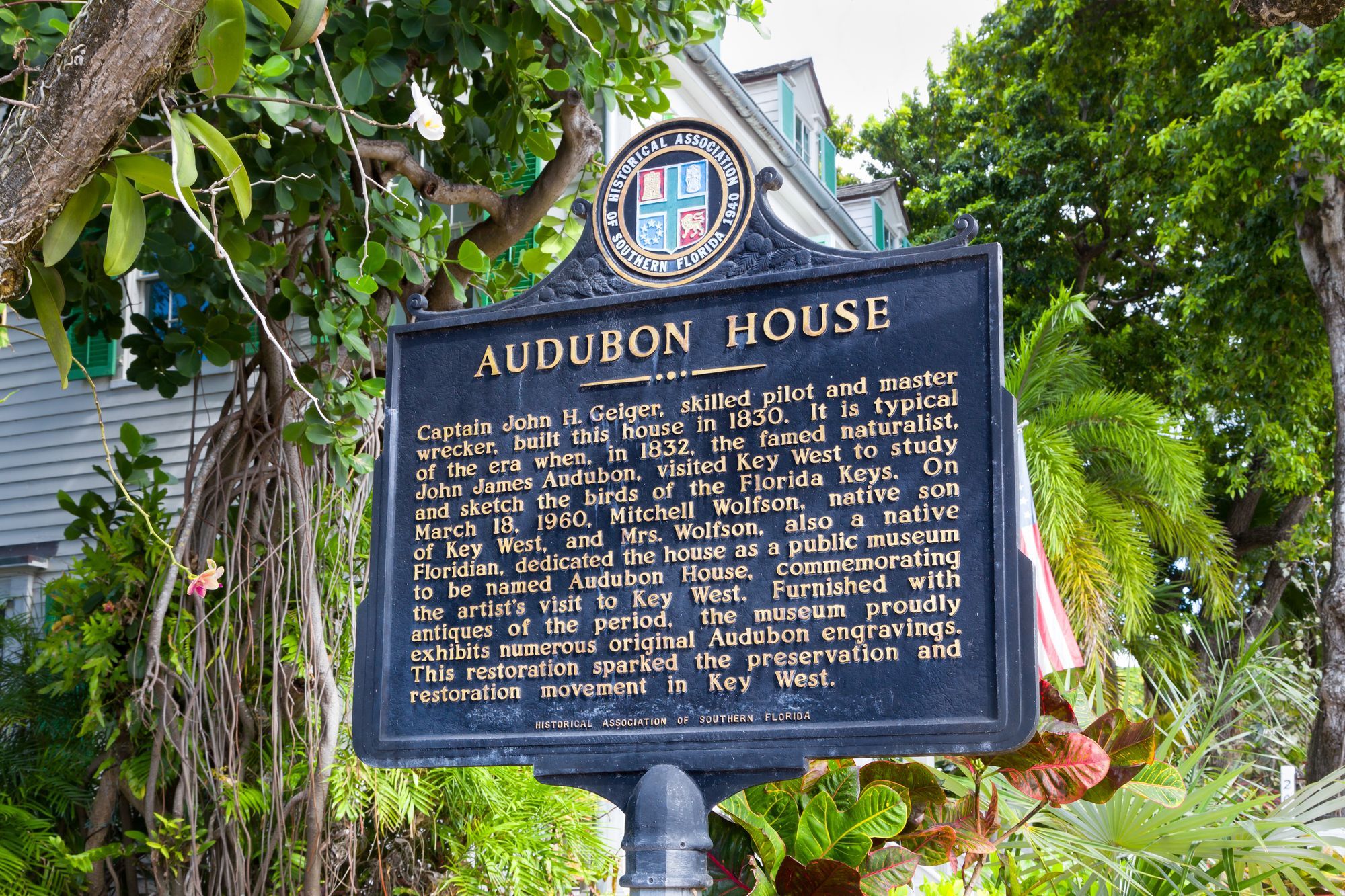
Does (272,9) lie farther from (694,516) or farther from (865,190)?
(865,190)

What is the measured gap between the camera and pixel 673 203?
13.7 feet

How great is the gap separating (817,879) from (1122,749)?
1.45 metres

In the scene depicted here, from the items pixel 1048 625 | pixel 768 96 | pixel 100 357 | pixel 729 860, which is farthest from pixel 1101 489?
pixel 100 357

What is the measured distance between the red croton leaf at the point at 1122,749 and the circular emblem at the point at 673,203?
8.76 feet

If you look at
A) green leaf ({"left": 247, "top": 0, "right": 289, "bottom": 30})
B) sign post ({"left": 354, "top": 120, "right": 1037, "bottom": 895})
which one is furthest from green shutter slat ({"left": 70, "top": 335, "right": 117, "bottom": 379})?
green leaf ({"left": 247, "top": 0, "right": 289, "bottom": 30})

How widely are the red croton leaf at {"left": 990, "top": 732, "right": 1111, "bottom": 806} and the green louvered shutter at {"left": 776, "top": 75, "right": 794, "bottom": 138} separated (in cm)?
1228

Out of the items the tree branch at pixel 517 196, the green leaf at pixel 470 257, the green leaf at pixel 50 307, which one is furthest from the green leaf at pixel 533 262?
the green leaf at pixel 50 307

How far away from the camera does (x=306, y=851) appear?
6262 mm

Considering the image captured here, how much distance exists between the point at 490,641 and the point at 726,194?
5.44 feet

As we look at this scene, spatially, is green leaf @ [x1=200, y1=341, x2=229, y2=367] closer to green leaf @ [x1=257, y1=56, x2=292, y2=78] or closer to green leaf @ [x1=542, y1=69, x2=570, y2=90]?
green leaf @ [x1=257, y1=56, x2=292, y2=78]

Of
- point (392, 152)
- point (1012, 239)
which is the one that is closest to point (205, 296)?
point (392, 152)

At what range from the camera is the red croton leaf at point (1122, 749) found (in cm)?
515

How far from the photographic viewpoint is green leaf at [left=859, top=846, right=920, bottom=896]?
4.75 metres

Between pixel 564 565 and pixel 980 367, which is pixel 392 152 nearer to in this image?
pixel 564 565
